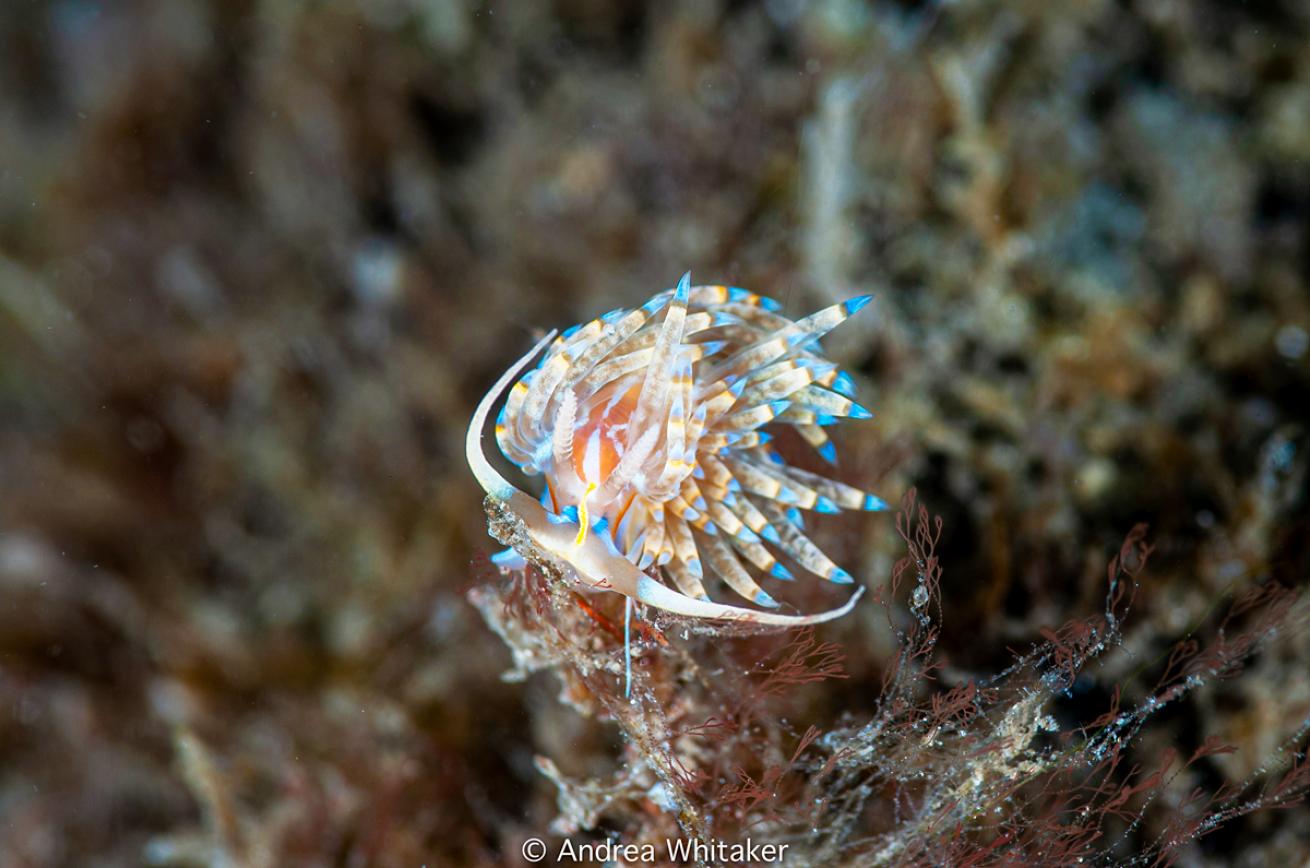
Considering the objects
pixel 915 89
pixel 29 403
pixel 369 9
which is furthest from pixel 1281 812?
pixel 29 403

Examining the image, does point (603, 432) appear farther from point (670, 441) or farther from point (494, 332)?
point (494, 332)

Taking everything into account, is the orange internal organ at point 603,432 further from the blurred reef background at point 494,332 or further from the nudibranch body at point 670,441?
the blurred reef background at point 494,332

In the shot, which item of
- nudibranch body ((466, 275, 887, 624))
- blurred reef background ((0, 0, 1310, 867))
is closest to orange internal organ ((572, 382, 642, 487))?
nudibranch body ((466, 275, 887, 624))

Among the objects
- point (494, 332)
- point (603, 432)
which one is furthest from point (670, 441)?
point (494, 332)

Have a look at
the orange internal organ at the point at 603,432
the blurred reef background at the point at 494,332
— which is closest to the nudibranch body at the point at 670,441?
the orange internal organ at the point at 603,432

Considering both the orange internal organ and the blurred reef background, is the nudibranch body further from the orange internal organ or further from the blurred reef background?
the blurred reef background

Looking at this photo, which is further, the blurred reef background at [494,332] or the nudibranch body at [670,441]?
the blurred reef background at [494,332]
